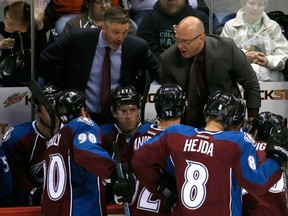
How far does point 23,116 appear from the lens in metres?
5.36

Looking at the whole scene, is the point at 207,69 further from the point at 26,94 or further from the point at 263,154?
the point at 26,94

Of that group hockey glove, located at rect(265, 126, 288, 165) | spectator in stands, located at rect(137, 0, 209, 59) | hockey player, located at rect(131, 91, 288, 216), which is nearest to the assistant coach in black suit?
spectator in stands, located at rect(137, 0, 209, 59)

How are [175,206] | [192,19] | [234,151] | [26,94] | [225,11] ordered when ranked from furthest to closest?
[225,11] < [26,94] < [192,19] < [175,206] < [234,151]

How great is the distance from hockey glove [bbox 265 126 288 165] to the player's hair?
1.75 feet

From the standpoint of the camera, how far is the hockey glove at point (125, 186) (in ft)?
13.3

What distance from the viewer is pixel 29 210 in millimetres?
4641

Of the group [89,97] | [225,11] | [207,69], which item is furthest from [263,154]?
[225,11]

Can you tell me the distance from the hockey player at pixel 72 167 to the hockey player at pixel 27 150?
528 millimetres

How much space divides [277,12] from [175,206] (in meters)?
2.14

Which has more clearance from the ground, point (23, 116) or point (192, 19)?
point (192, 19)

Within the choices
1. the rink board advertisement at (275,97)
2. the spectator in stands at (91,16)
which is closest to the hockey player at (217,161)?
the rink board advertisement at (275,97)

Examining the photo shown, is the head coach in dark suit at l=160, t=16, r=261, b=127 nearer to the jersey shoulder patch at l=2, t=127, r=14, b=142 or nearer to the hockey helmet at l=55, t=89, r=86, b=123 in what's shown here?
the hockey helmet at l=55, t=89, r=86, b=123

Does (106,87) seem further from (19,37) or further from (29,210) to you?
(29,210)

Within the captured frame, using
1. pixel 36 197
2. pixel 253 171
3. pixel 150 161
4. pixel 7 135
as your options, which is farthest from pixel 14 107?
pixel 253 171
